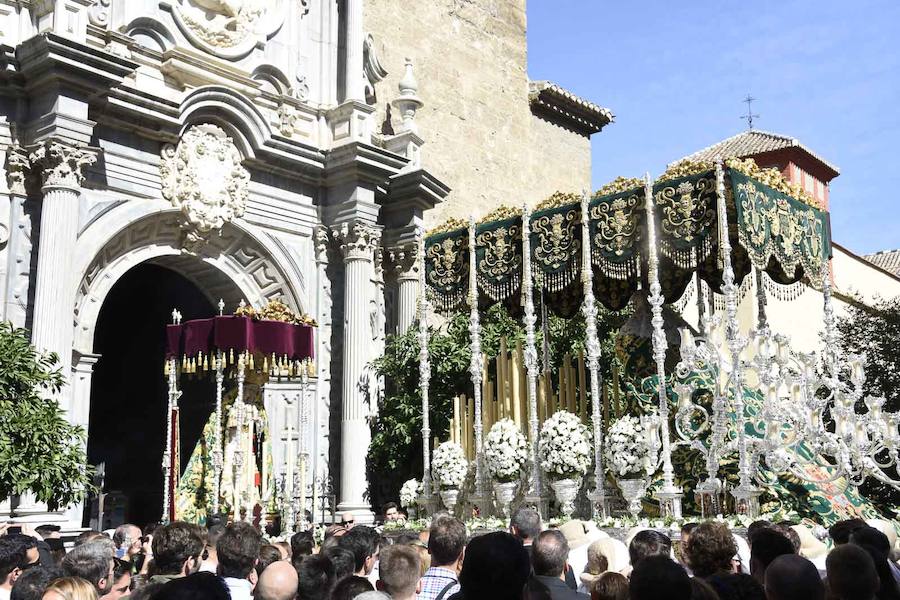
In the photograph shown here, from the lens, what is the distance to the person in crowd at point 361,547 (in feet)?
17.5

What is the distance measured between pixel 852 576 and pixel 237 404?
367 inches

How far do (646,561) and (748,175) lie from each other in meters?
8.19

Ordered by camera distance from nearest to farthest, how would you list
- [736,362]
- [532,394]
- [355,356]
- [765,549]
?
[765,549], [736,362], [532,394], [355,356]

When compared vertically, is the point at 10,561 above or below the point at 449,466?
below

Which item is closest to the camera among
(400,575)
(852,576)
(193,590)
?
(193,590)

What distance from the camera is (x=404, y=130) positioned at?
56.7 feet

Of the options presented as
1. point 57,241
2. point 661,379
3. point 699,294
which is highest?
point 57,241

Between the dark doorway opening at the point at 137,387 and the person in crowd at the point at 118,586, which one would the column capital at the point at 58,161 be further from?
the person in crowd at the point at 118,586

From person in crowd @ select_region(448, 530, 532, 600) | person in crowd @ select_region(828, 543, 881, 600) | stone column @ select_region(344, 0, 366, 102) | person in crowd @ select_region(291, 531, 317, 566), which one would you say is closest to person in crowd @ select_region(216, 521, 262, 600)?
person in crowd @ select_region(291, 531, 317, 566)

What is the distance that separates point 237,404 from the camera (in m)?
12.1

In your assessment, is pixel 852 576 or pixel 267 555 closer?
pixel 852 576

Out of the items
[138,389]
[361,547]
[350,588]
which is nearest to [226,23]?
[138,389]

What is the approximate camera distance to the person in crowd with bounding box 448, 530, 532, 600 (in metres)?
3.18

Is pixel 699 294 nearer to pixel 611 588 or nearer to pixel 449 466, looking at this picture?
pixel 449 466
